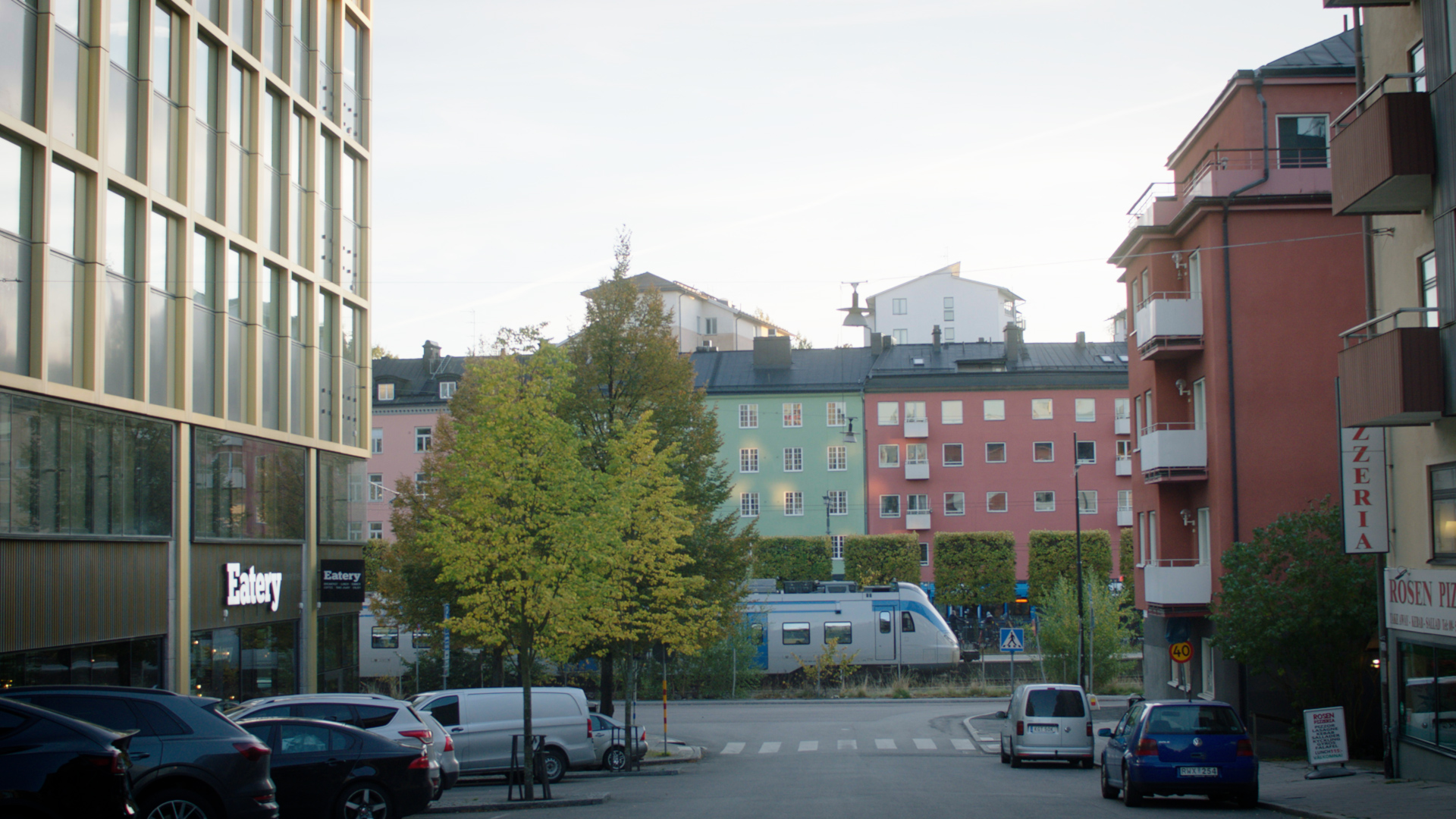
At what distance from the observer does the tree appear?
23828 mm

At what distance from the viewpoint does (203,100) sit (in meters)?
24.2

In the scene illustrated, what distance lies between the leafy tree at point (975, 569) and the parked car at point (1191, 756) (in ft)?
158

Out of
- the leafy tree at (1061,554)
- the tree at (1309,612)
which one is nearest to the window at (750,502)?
the leafy tree at (1061,554)

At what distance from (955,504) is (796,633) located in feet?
91.4

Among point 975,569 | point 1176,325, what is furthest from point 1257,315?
point 975,569

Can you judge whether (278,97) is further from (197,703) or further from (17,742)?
(17,742)

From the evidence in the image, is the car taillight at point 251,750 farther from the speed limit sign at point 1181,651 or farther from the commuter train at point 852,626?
the commuter train at point 852,626

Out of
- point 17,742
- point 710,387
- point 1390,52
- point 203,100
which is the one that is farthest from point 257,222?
point 710,387

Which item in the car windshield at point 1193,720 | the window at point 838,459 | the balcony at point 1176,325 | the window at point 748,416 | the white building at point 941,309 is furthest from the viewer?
the white building at point 941,309

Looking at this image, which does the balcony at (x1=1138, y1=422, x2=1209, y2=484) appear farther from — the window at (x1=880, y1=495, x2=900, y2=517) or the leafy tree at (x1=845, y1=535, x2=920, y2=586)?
the window at (x1=880, y1=495, x2=900, y2=517)

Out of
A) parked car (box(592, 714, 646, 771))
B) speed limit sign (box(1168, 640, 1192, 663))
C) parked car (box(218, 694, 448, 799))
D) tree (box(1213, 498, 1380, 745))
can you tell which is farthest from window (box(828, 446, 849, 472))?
parked car (box(218, 694, 448, 799))

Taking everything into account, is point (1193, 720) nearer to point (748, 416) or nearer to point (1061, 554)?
point (1061, 554)

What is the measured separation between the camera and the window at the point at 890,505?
72.3m

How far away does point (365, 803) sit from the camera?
14797mm
